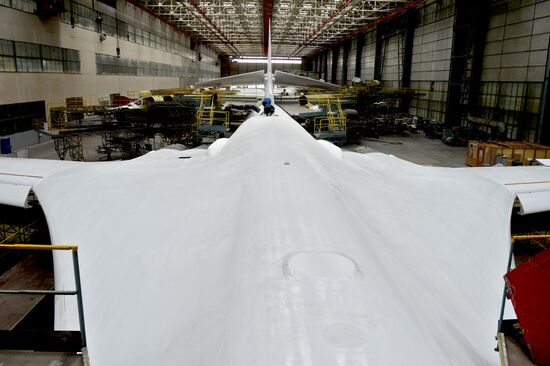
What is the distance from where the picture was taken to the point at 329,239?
493 centimetres

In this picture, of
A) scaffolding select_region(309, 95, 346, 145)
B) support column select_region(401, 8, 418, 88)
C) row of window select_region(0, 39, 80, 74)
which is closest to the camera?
row of window select_region(0, 39, 80, 74)

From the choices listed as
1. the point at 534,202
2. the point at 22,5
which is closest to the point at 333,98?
the point at 22,5

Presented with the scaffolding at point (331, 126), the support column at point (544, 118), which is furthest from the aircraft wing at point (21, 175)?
the support column at point (544, 118)

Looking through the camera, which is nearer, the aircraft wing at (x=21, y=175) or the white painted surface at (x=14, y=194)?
the white painted surface at (x=14, y=194)

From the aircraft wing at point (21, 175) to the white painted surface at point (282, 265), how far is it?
1.02 m

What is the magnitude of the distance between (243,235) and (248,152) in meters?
4.82

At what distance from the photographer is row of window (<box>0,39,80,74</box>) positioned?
28.2m

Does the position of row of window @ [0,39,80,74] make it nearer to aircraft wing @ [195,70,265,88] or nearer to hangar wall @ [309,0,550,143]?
aircraft wing @ [195,70,265,88]

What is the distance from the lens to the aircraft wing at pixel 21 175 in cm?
921

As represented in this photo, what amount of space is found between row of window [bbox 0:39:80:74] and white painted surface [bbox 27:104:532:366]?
2531 centimetres

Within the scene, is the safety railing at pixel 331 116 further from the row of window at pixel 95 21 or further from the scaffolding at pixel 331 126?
the row of window at pixel 95 21

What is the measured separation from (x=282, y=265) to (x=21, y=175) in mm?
8447

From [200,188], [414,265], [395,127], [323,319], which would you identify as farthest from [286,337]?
[395,127]

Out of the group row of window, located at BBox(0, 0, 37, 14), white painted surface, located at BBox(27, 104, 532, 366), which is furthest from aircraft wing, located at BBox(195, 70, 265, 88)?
white painted surface, located at BBox(27, 104, 532, 366)
